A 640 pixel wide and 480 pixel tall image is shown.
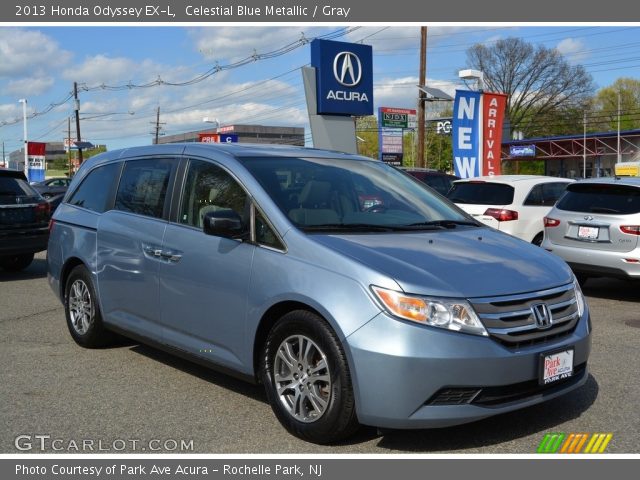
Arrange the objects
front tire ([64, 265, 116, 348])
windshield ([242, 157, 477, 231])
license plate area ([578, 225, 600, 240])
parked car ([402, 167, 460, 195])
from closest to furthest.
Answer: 1. windshield ([242, 157, 477, 231])
2. front tire ([64, 265, 116, 348])
3. license plate area ([578, 225, 600, 240])
4. parked car ([402, 167, 460, 195])

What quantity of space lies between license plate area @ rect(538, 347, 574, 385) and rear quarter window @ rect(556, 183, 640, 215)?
538 centimetres

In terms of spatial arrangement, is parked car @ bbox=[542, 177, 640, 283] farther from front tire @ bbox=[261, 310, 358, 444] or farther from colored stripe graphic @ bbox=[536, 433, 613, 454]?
front tire @ bbox=[261, 310, 358, 444]

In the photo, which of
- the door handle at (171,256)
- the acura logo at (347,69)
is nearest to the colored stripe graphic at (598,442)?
the door handle at (171,256)

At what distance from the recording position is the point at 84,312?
654 cm

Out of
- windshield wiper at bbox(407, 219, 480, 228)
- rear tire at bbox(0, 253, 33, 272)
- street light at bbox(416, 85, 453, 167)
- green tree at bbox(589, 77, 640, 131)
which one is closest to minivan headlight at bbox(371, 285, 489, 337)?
windshield wiper at bbox(407, 219, 480, 228)

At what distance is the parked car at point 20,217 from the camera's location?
11047 mm

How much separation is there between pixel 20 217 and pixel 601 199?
28.0ft

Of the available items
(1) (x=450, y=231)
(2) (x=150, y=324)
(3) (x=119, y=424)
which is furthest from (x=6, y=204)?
(1) (x=450, y=231)

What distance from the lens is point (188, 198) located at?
17.5 ft

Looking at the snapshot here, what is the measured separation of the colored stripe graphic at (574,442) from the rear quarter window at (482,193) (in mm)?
Answer: 7533

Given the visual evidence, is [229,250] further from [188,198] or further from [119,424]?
[119,424]

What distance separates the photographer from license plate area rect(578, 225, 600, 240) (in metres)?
9.21

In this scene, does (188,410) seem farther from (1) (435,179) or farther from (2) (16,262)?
(1) (435,179)
